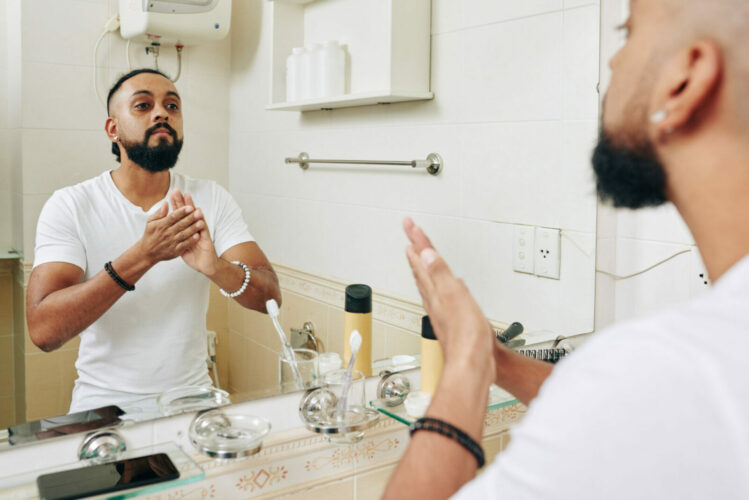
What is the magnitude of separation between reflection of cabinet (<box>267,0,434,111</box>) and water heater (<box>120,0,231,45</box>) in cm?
20

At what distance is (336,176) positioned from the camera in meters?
1.37

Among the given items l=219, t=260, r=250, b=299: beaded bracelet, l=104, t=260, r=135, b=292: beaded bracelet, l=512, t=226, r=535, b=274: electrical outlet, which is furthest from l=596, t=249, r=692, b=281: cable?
l=104, t=260, r=135, b=292: beaded bracelet

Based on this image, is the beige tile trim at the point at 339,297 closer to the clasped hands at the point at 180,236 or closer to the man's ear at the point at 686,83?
the clasped hands at the point at 180,236

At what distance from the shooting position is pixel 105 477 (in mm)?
989

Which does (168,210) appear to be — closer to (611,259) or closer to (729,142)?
(729,142)

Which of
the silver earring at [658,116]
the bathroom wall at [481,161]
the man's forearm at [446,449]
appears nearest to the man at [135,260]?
the bathroom wall at [481,161]

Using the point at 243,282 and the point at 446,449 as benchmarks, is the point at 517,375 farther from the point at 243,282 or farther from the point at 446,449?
the point at 243,282

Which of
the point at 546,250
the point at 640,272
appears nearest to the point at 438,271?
the point at 546,250

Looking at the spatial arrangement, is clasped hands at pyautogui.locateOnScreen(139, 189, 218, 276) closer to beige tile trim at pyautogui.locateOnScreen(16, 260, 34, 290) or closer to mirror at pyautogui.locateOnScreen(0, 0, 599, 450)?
mirror at pyautogui.locateOnScreen(0, 0, 599, 450)

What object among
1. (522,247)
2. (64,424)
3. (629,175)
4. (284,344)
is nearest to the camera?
(629,175)

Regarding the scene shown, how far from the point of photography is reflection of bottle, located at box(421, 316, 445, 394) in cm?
136

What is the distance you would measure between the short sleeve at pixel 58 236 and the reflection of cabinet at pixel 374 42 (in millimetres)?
459

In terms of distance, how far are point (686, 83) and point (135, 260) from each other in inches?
32.9

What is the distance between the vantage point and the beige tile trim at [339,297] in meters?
1.30
